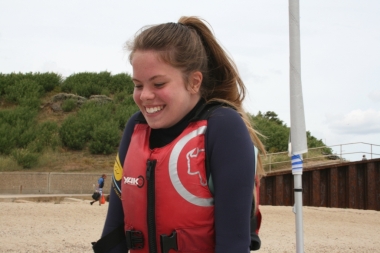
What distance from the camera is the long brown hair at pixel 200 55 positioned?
2.27 metres

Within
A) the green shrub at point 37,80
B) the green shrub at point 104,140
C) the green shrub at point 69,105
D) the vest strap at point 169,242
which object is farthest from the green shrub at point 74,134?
the vest strap at point 169,242

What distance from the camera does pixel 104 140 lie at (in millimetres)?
27312

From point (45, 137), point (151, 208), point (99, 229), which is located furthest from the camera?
point (45, 137)

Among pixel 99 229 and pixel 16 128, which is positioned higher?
pixel 16 128

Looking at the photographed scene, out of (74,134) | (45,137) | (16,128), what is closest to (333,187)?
(74,134)

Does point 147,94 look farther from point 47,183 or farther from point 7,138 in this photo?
point 7,138

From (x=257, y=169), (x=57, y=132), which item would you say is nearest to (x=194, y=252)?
(x=257, y=169)

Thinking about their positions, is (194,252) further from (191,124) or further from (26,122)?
(26,122)

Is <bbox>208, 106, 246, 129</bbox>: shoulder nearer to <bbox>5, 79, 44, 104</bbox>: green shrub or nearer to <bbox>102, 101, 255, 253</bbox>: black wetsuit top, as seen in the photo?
<bbox>102, 101, 255, 253</bbox>: black wetsuit top

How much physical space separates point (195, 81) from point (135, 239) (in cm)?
70

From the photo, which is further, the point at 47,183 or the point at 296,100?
the point at 47,183

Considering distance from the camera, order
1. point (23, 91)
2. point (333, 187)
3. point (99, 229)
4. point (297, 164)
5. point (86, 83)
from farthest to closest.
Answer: point (86, 83)
point (23, 91)
point (333, 187)
point (99, 229)
point (297, 164)

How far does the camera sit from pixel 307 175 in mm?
20781

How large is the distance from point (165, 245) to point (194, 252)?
0.12 metres
